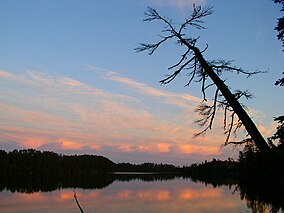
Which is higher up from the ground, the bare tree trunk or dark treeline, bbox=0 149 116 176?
dark treeline, bbox=0 149 116 176

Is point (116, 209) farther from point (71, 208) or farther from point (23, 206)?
point (23, 206)

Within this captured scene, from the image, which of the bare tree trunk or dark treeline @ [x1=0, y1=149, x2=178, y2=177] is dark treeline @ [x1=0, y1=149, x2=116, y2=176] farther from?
the bare tree trunk

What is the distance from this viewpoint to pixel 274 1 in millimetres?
6121

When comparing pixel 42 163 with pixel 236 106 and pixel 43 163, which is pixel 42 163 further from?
pixel 236 106

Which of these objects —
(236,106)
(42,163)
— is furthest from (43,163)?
(236,106)

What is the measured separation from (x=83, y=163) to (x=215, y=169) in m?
63.7

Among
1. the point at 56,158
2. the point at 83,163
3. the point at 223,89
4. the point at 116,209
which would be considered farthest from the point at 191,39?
the point at 83,163

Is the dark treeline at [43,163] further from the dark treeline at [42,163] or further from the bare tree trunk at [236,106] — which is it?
the bare tree trunk at [236,106]

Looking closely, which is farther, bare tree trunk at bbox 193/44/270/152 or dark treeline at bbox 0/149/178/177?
dark treeline at bbox 0/149/178/177

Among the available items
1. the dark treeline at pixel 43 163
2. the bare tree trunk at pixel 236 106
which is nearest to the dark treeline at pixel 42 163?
the dark treeline at pixel 43 163

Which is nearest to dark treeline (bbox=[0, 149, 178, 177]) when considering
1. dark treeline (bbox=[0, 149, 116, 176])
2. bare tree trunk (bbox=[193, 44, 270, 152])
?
dark treeline (bbox=[0, 149, 116, 176])

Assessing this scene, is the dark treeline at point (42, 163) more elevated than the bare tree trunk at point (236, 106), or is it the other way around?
the dark treeline at point (42, 163)

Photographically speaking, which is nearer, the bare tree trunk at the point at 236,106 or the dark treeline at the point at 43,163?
the bare tree trunk at the point at 236,106

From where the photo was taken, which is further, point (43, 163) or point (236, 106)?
point (43, 163)
